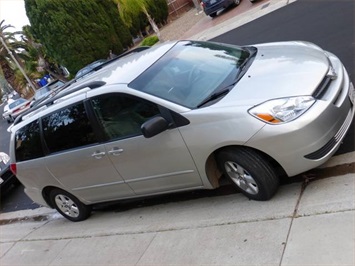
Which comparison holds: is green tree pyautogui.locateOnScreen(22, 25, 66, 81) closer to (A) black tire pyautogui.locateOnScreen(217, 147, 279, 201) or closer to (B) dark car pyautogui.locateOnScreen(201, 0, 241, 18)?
(B) dark car pyautogui.locateOnScreen(201, 0, 241, 18)

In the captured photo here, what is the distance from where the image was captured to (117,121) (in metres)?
4.48

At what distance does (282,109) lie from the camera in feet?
11.8

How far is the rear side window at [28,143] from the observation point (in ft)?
→ 17.9

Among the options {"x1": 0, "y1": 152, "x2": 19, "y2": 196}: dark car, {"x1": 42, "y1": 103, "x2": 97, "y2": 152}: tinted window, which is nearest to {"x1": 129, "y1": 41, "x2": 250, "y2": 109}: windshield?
{"x1": 42, "y1": 103, "x2": 97, "y2": 152}: tinted window

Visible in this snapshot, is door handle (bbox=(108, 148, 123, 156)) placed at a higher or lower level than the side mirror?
lower

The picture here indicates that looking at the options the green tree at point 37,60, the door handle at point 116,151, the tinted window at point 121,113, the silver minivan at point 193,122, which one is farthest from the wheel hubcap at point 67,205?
the green tree at point 37,60

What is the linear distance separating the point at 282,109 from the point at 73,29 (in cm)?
2275

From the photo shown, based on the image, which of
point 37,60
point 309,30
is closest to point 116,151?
point 309,30

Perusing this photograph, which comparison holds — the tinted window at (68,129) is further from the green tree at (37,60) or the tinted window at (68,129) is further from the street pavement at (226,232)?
the green tree at (37,60)

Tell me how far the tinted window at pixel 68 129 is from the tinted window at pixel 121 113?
25 cm

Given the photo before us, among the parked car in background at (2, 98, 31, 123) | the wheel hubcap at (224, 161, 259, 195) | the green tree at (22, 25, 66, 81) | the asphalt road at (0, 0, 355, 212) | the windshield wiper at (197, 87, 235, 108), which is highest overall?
the green tree at (22, 25, 66, 81)

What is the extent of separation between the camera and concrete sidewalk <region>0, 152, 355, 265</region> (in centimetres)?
318

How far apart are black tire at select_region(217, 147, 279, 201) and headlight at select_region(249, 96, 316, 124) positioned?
14.3 inches

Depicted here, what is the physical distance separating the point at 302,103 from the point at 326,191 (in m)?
0.84
